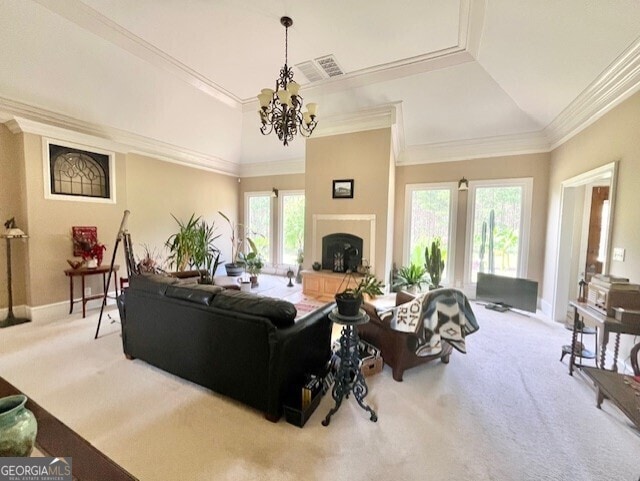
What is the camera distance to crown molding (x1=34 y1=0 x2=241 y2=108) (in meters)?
2.93

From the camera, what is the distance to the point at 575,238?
4102 mm

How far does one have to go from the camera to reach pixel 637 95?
103 inches

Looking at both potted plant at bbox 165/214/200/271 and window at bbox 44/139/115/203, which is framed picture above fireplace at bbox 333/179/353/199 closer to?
potted plant at bbox 165/214/200/271

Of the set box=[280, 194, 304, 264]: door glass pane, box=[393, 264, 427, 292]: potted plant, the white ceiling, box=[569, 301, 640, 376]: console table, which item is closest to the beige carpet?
box=[569, 301, 640, 376]: console table

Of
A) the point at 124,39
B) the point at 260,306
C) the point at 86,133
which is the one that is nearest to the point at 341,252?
the point at 260,306

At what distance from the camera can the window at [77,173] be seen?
3921mm

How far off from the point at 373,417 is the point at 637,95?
392cm

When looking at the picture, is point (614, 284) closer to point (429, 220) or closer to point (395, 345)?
point (395, 345)

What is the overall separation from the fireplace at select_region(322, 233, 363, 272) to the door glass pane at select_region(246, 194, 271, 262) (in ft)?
8.46

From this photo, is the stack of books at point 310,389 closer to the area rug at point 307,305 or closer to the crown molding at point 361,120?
the area rug at point 307,305

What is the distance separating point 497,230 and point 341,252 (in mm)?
3057

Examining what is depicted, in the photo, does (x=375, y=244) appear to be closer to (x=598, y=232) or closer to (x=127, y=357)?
(x=598, y=232)

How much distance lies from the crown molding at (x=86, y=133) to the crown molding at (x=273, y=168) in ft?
4.70

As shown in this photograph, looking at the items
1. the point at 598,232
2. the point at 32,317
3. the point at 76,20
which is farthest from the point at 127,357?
the point at 598,232
